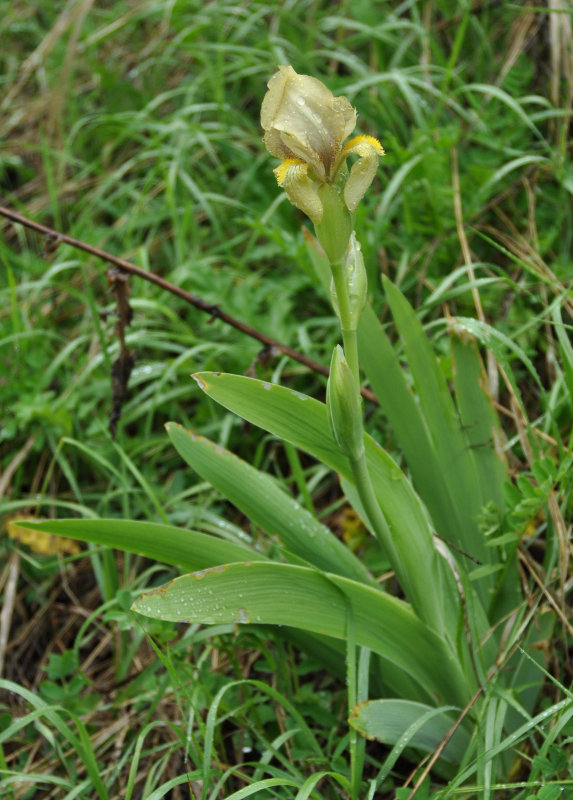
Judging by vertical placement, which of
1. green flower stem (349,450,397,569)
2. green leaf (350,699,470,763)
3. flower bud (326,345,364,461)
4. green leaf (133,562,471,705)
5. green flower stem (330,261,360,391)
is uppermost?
Answer: green flower stem (330,261,360,391)

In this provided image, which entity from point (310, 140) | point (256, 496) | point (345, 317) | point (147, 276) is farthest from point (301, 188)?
point (147, 276)

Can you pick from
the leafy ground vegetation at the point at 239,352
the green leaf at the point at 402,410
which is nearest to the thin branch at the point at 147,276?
the leafy ground vegetation at the point at 239,352

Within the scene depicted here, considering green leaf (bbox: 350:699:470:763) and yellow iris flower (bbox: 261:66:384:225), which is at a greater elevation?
yellow iris flower (bbox: 261:66:384:225)

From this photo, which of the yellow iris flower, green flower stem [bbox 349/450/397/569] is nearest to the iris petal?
the yellow iris flower

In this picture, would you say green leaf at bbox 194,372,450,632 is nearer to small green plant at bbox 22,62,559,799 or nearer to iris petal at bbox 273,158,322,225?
small green plant at bbox 22,62,559,799

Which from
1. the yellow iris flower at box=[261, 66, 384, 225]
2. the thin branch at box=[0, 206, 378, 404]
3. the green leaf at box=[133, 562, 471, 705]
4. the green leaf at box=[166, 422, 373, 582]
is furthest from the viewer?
the thin branch at box=[0, 206, 378, 404]

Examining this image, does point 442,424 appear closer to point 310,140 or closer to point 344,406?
point 344,406

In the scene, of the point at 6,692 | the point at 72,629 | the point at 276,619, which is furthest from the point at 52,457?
the point at 276,619

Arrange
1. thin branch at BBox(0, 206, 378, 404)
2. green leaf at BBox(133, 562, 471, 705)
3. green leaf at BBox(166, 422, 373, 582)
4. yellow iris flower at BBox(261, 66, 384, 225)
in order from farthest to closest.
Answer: thin branch at BBox(0, 206, 378, 404) < green leaf at BBox(166, 422, 373, 582) < green leaf at BBox(133, 562, 471, 705) < yellow iris flower at BBox(261, 66, 384, 225)
